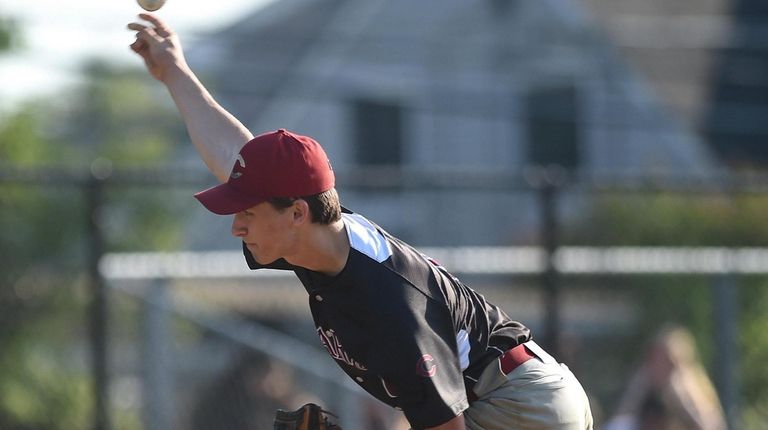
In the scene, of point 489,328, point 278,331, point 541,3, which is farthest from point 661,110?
point 489,328

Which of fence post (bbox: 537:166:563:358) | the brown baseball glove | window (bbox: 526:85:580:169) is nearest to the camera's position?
the brown baseball glove

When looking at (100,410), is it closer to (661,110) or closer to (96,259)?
(96,259)

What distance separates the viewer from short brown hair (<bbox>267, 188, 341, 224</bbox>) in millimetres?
3590

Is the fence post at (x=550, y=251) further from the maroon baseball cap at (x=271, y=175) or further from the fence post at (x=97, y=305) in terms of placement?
the maroon baseball cap at (x=271, y=175)

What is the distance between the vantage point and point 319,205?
3623 mm

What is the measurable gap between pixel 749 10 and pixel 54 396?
1912cm

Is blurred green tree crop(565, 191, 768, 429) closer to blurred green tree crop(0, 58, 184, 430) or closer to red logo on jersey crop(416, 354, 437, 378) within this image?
blurred green tree crop(0, 58, 184, 430)

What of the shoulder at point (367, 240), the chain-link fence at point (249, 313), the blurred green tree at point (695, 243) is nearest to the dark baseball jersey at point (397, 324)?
the shoulder at point (367, 240)

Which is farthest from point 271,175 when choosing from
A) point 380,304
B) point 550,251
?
point 550,251

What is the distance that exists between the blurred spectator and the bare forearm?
14.5 feet

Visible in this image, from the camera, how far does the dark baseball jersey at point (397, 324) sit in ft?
11.4

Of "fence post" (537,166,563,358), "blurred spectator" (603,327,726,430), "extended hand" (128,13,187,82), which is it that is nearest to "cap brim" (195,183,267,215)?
"extended hand" (128,13,187,82)

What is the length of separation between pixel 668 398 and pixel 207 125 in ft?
15.3

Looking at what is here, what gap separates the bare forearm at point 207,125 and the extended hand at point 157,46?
3 centimetres
